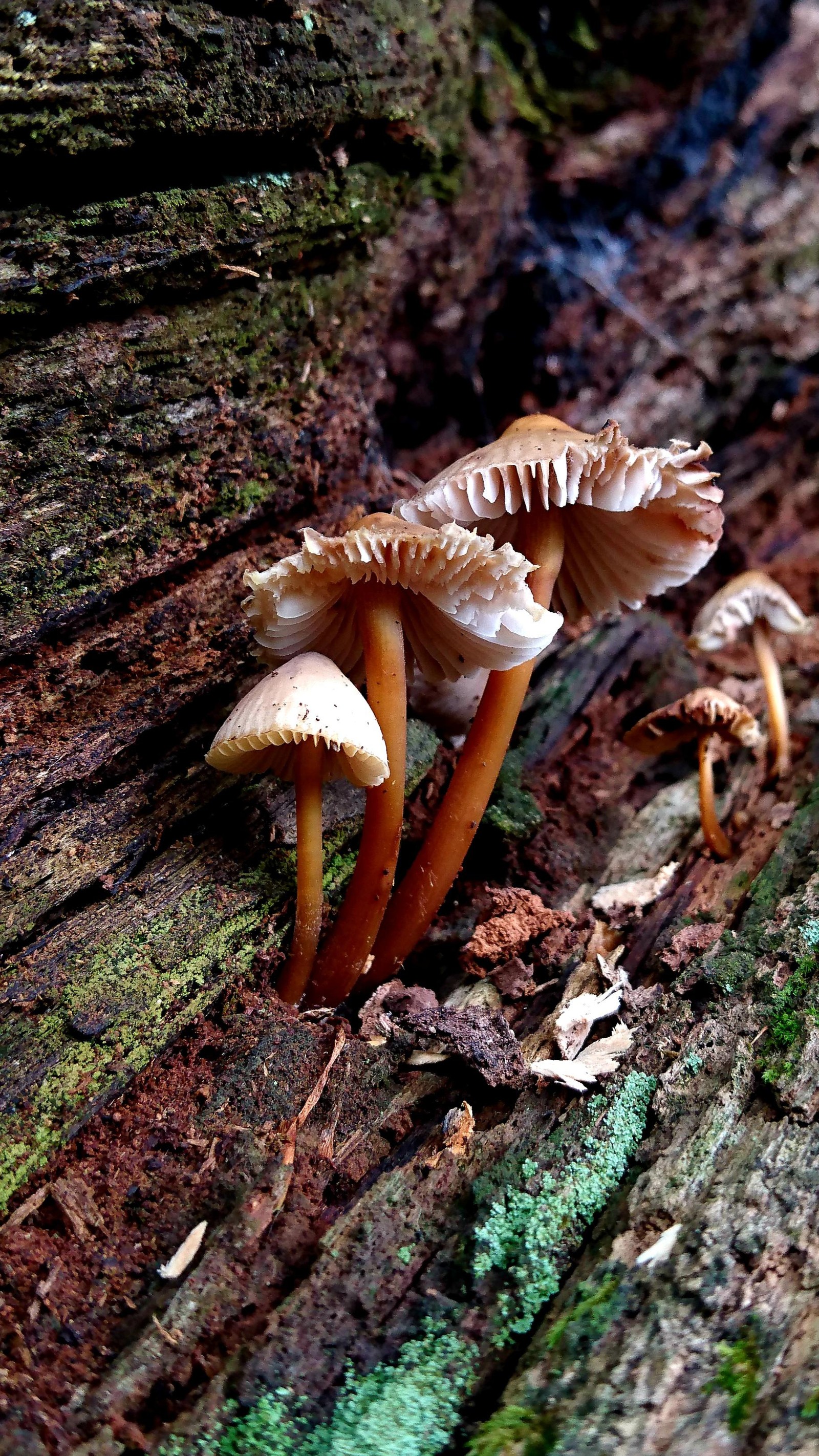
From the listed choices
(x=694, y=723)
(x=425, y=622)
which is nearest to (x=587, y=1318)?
(x=425, y=622)

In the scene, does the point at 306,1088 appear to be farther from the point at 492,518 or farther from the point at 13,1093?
the point at 492,518

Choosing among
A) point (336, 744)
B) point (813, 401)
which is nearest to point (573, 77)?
point (813, 401)

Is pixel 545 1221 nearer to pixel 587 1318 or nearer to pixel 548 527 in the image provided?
pixel 587 1318

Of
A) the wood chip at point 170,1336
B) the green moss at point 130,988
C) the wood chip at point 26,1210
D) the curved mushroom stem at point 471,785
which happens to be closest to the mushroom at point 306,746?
the green moss at point 130,988

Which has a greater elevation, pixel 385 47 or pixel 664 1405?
pixel 385 47

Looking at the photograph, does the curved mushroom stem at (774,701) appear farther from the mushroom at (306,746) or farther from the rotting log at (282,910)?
the mushroom at (306,746)
